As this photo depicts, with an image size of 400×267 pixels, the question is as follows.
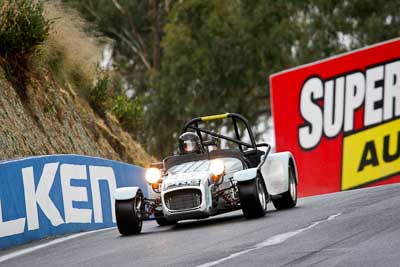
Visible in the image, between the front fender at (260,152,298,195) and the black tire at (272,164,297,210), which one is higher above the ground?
the front fender at (260,152,298,195)

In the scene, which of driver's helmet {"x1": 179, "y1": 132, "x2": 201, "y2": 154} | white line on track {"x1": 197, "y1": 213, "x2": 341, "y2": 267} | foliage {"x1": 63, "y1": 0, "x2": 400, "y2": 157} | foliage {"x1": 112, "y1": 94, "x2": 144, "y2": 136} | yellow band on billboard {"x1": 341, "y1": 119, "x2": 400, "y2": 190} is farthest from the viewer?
foliage {"x1": 63, "y1": 0, "x2": 400, "y2": 157}

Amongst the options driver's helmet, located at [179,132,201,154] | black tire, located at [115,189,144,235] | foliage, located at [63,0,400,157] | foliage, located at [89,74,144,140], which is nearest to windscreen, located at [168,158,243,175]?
driver's helmet, located at [179,132,201,154]

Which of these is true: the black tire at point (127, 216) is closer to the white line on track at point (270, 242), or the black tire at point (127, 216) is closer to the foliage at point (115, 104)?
the white line on track at point (270, 242)

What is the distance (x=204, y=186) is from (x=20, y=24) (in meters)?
10.0

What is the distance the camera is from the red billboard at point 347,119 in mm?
29438

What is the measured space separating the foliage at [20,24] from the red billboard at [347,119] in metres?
8.20

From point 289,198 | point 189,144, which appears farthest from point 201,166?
point 289,198

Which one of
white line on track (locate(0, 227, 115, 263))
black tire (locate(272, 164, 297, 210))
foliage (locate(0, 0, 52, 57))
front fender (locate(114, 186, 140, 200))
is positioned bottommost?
Answer: white line on track (locate(0, 227, 115, 263))

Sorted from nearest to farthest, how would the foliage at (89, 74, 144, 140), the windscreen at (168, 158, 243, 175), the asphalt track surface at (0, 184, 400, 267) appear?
the asphalt track surface at (0, 184, 400, 267)
the windscreen at (168, 158, 243, 175)
the foliage at (89, 74, 144, 140)

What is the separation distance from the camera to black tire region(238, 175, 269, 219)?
15273 millimetres

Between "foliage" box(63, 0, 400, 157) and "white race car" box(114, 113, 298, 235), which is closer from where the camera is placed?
"white race car" box(114, 113, 298, 235)

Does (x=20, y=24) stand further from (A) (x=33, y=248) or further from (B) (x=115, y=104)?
(B) (x=115, y=104)

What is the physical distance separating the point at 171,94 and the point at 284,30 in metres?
6.49

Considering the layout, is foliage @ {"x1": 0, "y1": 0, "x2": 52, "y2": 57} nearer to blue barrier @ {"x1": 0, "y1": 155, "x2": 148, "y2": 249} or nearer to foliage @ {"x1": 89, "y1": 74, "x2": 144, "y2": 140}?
blue barrier @ {"x1": 0, "y1": 155, "x2": 148, "y2": 249}
